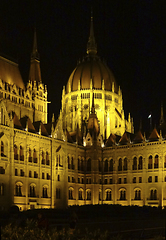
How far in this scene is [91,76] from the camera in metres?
116

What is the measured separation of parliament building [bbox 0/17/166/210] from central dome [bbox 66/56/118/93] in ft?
59.0

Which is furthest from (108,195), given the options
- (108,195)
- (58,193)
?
(58,193)

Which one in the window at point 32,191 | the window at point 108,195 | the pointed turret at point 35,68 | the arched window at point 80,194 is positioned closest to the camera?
the window at point 32,191

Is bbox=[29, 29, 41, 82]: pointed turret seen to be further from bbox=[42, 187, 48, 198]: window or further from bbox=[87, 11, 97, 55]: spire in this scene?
bbox=[42, 187, 48, 198]: window

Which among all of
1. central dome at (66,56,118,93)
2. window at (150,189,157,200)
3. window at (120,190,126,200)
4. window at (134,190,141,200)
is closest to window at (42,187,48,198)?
window at (120,190,126,200)

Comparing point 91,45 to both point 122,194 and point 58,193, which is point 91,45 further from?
point 58,193

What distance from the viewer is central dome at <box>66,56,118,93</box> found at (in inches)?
4550

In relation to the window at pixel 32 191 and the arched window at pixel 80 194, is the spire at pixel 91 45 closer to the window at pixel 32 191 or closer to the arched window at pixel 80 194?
the arched window at pixel 80 194

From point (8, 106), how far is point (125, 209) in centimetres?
3853

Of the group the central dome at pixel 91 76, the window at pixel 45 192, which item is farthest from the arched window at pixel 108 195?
the central dome at pixel 91 76

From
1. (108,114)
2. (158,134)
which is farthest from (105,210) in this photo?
(108,114)

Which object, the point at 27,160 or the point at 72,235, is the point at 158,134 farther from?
the point at 72,235

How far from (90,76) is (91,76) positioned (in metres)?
0.29

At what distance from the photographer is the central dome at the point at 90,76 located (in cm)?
11556
